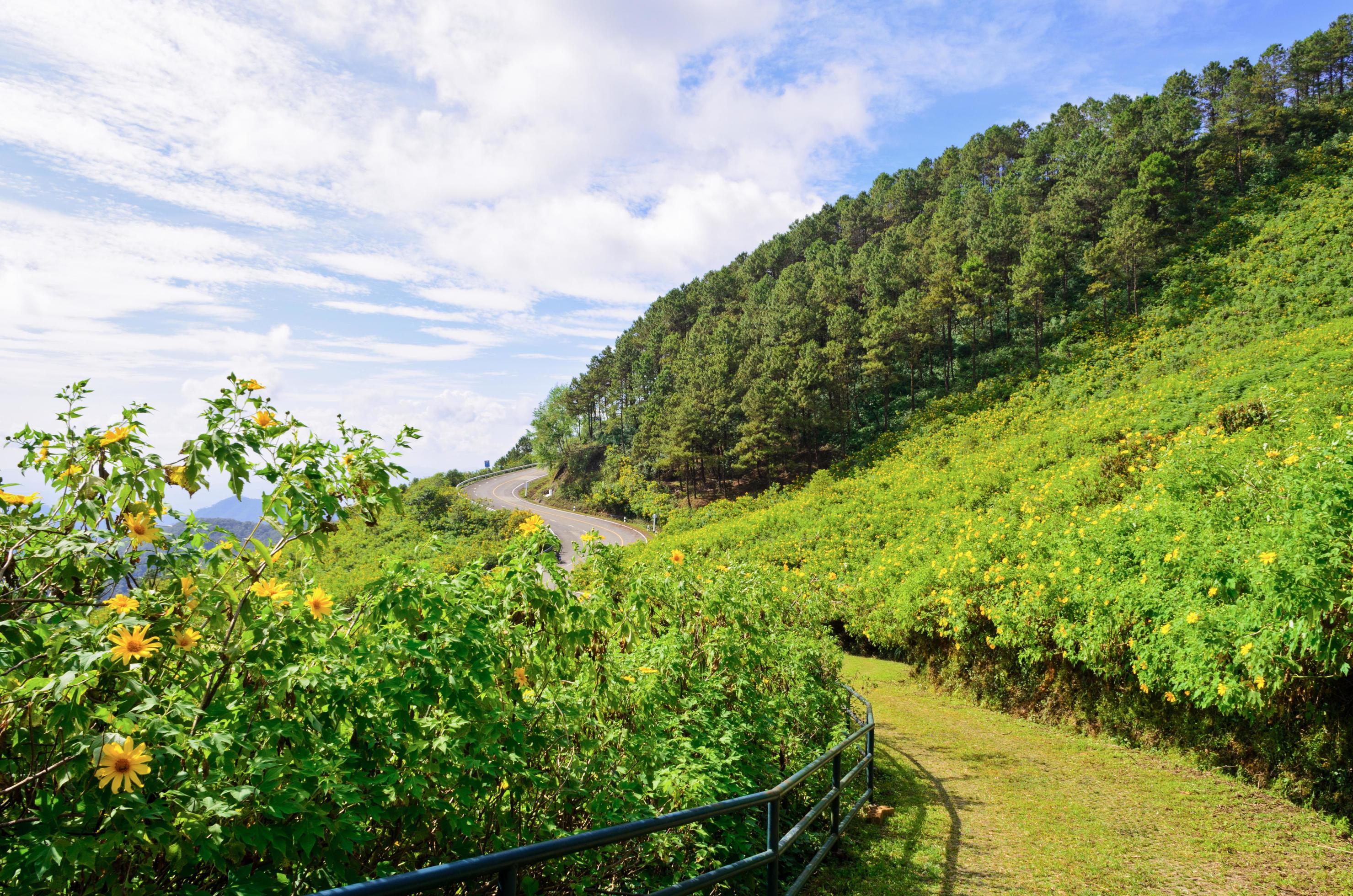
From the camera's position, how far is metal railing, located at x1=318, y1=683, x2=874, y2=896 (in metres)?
1.49

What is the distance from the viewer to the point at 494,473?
80.4 metres

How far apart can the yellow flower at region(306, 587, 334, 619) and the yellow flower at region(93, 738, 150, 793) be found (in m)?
0.65

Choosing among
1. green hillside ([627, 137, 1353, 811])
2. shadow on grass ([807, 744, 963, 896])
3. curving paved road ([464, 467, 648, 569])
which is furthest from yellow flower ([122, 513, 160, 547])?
curving paved road ([464, 467, 648, 569])

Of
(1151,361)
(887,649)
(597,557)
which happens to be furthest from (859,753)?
(1151,361)

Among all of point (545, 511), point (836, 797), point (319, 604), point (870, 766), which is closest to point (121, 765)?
point (319, 604)

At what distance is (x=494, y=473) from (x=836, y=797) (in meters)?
79.5

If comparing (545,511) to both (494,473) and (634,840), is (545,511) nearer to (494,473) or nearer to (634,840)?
(494,473)

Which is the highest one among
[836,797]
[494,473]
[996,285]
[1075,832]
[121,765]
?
[996,285]

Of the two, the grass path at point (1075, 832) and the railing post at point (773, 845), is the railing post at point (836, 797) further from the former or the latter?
the railing post at point (773, 845)

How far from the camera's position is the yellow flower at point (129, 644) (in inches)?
64.3

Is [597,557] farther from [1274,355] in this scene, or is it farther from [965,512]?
[1274,355]

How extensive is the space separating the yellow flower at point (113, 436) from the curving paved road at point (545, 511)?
82.2 feet

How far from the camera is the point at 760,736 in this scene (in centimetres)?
479

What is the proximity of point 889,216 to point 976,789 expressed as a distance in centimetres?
6586
